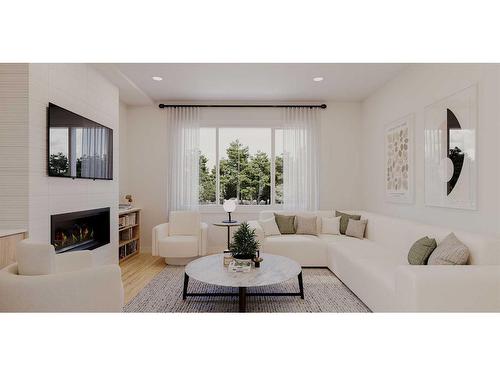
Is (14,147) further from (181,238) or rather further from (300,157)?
(300,157)

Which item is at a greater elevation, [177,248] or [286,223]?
[286,223]

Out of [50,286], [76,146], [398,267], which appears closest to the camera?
[50,286]

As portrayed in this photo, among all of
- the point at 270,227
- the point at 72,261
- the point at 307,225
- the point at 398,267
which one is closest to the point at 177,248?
the point at 270,227

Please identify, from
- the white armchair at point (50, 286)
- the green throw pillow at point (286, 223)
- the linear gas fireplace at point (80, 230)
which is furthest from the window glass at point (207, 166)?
the white armchair at point (50, 286)

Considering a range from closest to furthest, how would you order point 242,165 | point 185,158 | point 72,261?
1. point 72,261
2. point 185,158
3. point 242,165

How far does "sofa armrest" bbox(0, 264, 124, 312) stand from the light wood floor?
1.25 meters

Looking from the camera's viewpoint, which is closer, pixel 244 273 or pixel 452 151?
pixel 244 273

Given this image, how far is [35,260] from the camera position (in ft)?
6.04

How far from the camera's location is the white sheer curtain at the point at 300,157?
5.29 m

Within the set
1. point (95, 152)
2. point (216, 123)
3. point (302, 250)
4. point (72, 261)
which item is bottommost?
point (302, 250)

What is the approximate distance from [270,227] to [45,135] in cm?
306

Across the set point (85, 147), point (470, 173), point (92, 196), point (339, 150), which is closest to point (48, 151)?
point (85, 147)

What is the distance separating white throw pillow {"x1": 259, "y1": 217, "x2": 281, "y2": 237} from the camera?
4520 millimetres

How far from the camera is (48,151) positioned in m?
2.94
